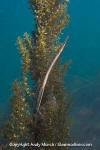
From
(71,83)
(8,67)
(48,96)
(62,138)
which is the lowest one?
(62,138)

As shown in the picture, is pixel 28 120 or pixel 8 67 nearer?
pixel 28 120

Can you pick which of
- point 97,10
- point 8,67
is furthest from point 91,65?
point 97,10

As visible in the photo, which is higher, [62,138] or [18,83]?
[18,83]

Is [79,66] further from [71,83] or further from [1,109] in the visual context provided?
[1,109]

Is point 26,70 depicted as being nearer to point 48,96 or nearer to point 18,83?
point 18,83

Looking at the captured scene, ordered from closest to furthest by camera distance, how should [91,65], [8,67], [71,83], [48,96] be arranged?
[48,96]
[71,83]
[91,65]
[8,67]

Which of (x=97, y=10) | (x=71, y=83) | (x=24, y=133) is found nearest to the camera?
(x=24, y=133)
